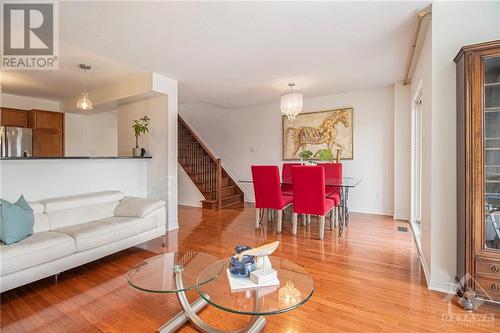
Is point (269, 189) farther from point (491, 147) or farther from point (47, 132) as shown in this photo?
point (47, 132)

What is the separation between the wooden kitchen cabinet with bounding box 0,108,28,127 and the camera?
4.70m

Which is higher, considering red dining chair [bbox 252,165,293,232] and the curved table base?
red dining chair [bbox 252,165,293,232]

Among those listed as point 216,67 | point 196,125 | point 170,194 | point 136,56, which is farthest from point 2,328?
point 196,125

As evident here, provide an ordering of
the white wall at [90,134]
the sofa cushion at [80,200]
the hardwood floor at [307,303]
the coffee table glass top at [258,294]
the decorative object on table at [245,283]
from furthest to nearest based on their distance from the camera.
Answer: the white wall at [90,134]
the sofa cushion at [80,200]
the hardwood floor at [307,303]
the decorative object on table at [245,283]
the coffee table glass top at [258,294]

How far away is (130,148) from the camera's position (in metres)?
4.51

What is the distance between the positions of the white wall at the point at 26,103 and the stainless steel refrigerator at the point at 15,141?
61 centimetres

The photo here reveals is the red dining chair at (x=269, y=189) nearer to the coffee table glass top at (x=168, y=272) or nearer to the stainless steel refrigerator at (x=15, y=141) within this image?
the coffee table glass top at (x=168, y=272)

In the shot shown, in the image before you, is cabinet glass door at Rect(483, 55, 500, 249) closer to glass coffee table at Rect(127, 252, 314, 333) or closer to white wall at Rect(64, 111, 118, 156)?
glass coffee table at Rect(127, 252, 314, 333)

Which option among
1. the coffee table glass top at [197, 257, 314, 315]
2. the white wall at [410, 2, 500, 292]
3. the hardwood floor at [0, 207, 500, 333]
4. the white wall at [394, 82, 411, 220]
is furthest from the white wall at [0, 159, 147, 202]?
the white wall at [394, 82, 411, 220]

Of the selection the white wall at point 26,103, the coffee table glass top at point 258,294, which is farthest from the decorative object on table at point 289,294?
the white wall at point 26,103

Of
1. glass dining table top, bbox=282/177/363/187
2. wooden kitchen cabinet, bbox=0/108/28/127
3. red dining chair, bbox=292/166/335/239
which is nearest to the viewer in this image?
red dining chair, bbox=292/166/335/239

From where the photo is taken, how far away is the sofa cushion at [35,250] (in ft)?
6.21

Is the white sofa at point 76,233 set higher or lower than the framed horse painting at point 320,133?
lower

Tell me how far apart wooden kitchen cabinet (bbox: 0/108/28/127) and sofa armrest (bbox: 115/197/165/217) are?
351 cm
